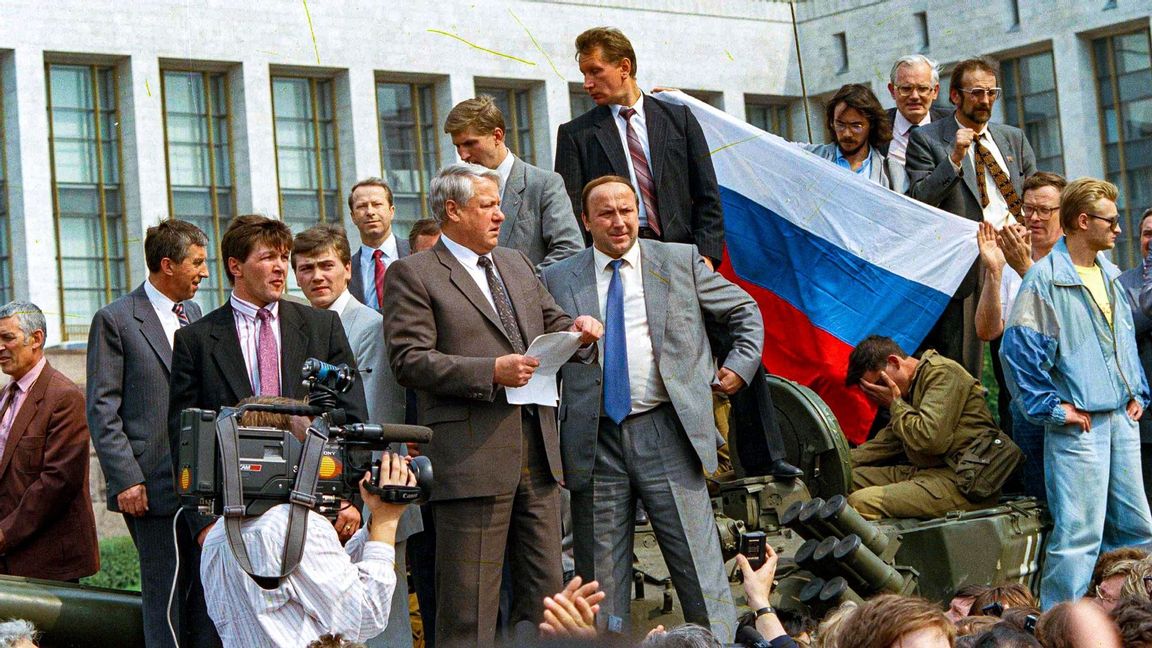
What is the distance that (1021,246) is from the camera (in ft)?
33.7

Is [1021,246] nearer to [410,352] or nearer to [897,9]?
[410,352]

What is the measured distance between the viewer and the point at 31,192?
1080 inches

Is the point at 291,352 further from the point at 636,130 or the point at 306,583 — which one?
the point at 636,130

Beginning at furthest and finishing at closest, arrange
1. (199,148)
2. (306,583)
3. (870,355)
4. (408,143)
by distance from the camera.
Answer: (408,143), (199,148), (870,355), (306,583)

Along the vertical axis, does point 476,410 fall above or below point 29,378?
below

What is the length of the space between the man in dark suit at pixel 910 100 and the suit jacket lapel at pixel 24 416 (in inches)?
198

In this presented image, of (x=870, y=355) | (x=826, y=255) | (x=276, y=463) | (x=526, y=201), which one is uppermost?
(x=526, y=201)

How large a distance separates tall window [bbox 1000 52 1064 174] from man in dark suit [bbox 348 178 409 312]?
23324 millimetres

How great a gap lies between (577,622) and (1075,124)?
88.7ft

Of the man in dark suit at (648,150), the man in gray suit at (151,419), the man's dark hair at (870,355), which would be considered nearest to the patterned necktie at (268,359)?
the man in gray suit at (151,419)

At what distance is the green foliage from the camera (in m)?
22.8

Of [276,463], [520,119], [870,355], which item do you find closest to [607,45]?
[870,355]

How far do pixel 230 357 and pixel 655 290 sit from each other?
187 centimetres

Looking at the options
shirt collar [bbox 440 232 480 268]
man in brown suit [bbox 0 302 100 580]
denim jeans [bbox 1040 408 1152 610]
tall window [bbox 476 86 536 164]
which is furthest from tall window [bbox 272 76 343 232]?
shirt collar [bbox 440 232 480 268]
